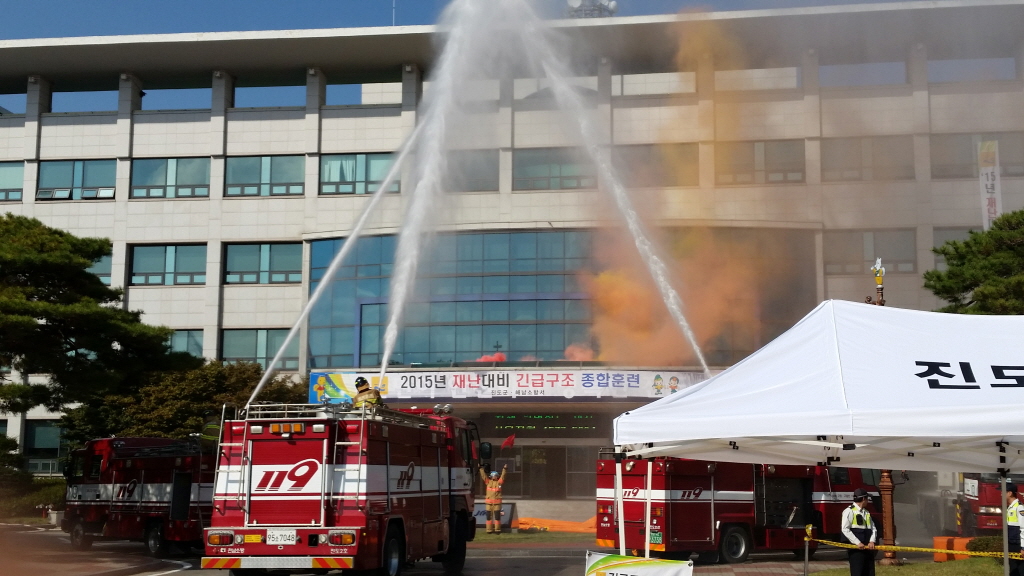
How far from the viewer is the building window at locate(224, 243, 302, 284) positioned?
48.5m

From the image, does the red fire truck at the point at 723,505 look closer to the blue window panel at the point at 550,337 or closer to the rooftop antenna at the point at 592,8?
the blue window panel at the point at 550,337

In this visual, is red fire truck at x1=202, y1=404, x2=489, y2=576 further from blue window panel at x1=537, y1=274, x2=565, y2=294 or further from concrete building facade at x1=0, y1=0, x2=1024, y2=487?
blue window panel at x1=537, y1=274, x2=565, y2=294

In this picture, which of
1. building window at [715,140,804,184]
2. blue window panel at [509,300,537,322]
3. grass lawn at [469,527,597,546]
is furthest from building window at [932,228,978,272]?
grass lawn at [469,527,597,546]

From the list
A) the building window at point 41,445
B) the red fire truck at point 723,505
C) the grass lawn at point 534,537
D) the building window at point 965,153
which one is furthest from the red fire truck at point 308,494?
the building window at point 41,445

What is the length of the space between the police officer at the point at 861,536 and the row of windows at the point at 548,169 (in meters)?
32.1

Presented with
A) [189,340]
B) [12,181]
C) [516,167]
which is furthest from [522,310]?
[12,181]

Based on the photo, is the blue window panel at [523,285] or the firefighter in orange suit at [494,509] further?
the blue window panel at [523,285]

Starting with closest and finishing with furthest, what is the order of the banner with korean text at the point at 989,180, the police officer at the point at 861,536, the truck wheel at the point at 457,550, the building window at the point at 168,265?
the police officer at the point at 861,536, the truck wheel at the point at 457,550, the banner with korean text at the point at 989,180, the building window at the point at 168,265

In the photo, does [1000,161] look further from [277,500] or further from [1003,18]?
[277,500]

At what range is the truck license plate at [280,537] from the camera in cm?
1500

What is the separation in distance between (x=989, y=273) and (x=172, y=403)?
2689 cm

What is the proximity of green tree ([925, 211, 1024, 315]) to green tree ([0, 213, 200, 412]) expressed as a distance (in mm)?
18500

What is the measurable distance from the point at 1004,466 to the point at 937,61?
126 ft

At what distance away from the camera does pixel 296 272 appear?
48469 mm
